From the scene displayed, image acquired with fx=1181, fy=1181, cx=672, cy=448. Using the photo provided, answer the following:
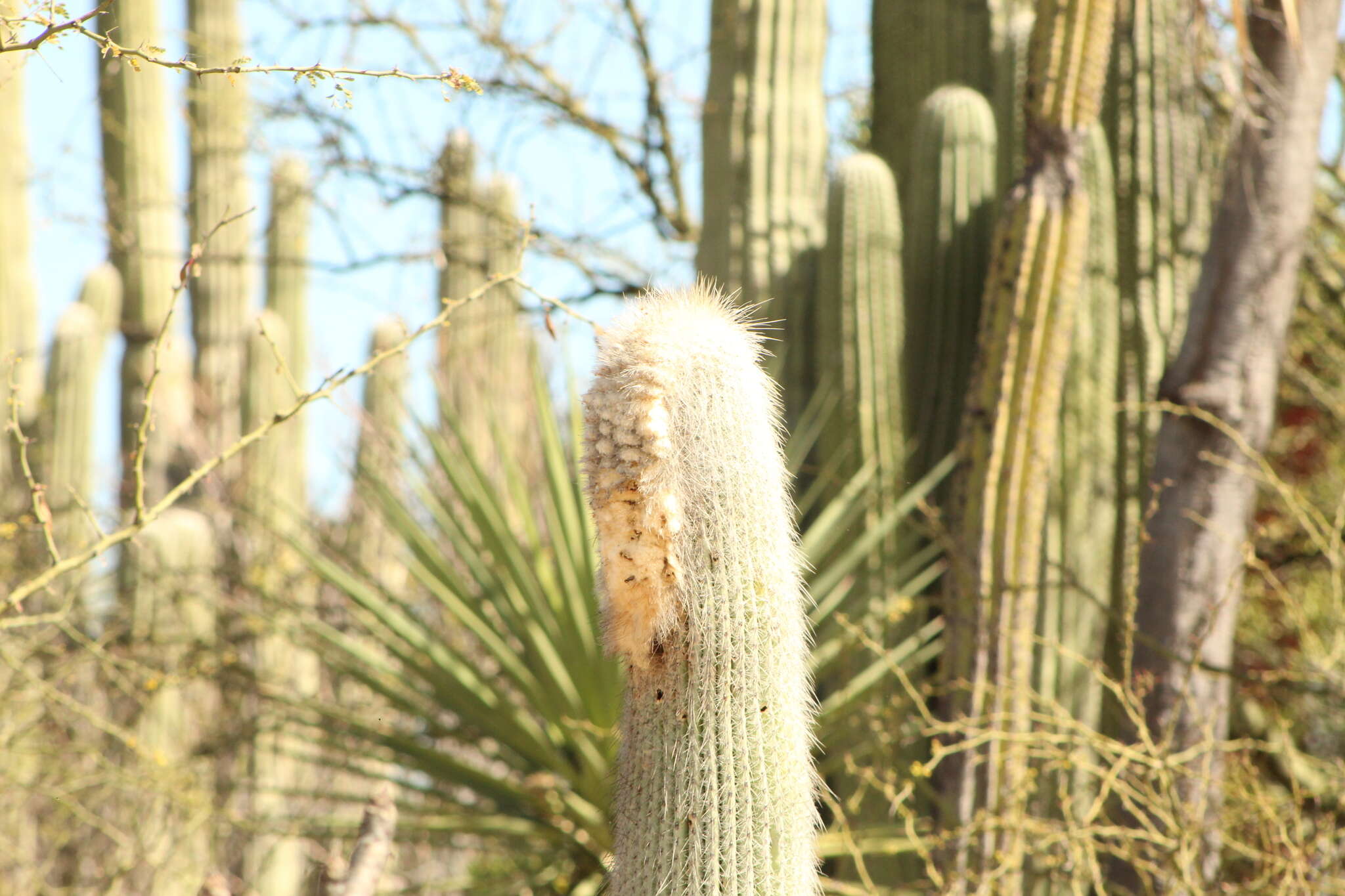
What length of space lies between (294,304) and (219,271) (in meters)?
0.63

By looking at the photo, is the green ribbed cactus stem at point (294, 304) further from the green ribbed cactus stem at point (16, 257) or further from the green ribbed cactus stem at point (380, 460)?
the green ribbed cactus stem at point (16, 257)

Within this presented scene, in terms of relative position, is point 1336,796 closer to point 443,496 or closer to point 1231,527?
point 1231,527

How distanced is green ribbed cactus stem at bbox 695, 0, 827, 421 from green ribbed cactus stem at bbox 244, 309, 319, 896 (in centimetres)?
196

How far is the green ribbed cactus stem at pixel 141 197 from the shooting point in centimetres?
627

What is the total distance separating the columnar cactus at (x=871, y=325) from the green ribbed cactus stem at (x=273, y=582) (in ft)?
7.13

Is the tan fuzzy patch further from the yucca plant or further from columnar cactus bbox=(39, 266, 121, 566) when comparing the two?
columnar cactus bbox=(39, 266, 121, 566)

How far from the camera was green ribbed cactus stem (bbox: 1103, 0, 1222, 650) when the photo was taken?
305 cm

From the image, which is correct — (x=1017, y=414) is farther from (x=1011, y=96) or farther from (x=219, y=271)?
(x=219, y=271)

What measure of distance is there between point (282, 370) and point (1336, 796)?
2.35 metres

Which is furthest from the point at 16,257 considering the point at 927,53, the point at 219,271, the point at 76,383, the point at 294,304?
the point at 927,53

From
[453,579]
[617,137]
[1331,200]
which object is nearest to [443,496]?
[453,579]

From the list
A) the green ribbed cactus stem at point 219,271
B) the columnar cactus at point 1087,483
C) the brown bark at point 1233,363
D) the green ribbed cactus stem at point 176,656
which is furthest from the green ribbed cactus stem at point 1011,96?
the green ribbed cactus stem at point 219,271

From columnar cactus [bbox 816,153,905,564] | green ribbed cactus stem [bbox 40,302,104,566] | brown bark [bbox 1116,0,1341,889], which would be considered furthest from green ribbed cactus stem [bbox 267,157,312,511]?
brown bark [bbox 1116,0,1341,889]

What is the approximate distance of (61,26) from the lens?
1.13 m
